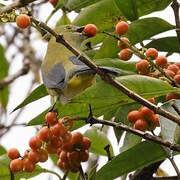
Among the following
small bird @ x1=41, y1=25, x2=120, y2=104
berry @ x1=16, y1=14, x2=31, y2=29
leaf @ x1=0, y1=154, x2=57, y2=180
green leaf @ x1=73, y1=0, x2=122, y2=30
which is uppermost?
berry @ x1=16, y1=14, x2=31, y2=29

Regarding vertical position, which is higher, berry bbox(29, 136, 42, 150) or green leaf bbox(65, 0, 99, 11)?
green leaf bbox(65, 0, 99, 11)

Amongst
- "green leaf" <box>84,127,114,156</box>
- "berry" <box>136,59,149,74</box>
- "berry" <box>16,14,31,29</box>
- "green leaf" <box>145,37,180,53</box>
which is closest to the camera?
"berry" <box>16,14,31,29</box>

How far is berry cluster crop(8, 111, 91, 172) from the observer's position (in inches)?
63.1

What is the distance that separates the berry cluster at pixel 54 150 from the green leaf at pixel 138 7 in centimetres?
48

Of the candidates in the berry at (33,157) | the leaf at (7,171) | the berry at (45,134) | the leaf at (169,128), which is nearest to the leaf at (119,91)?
the leaf at (169,128)

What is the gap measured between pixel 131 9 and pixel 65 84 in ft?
1.23

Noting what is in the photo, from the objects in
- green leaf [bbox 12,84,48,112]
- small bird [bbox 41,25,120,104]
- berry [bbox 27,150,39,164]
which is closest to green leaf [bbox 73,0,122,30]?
small bird [bbox 41,25,120,104]

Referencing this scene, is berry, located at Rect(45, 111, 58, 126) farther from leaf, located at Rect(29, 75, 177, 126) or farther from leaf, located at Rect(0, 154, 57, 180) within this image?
leaf, located at Rect(0, 154, 57, 180)

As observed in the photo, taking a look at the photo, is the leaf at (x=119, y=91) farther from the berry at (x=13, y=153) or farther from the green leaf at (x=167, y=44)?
the green leaf at (x=167, y=44)

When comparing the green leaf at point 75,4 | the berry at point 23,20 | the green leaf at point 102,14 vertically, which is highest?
the berry at point 23,20

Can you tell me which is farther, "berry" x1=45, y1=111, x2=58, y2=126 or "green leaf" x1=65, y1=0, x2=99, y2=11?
"green leaf" x1=65, y1=0, x2=99, y2=11

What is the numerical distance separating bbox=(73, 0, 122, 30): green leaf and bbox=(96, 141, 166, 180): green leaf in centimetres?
61

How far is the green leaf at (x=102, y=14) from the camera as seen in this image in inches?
80.2

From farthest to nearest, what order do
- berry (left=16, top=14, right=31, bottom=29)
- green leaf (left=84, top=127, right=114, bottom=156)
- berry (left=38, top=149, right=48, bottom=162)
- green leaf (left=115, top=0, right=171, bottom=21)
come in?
green leaf (left=84, top=127, right=114, bottom=156) → green leaf (left=115, top=0, right=171, bottom=21) → berry (left=38, top=149, right=48, bottom=162) → berry (left=16, top=14, right=31, bottom=29)
